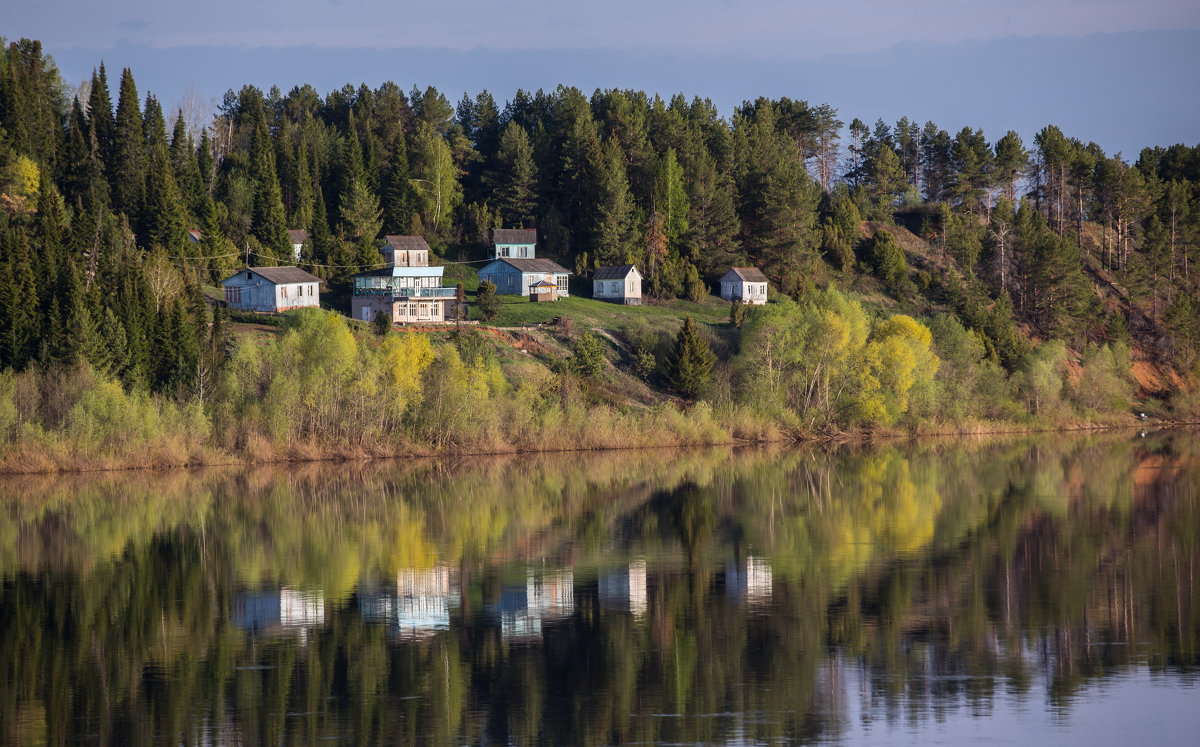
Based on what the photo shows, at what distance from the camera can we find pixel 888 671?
2698 cm

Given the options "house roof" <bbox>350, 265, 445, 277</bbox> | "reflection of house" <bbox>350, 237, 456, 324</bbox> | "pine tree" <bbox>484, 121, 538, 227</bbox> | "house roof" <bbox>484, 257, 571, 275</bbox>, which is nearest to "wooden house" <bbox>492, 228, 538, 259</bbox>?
"house roof" <bbox>484, 257, 571, 275</bbox>

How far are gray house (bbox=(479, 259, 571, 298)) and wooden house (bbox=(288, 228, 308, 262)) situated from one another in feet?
56.4

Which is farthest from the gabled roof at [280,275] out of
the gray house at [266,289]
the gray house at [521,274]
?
the gray house at [521,274]

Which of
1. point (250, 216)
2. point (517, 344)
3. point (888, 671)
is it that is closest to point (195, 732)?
point (888, 671)

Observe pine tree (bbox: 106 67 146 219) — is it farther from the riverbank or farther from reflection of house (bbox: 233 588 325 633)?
reflection of house (bbox: 233 588 325 633)

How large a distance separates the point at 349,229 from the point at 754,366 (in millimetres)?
56356

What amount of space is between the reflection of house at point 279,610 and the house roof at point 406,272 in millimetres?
75387

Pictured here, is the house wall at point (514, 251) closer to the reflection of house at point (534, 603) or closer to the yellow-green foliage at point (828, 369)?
the yellow-green foliage at point (828, 369)

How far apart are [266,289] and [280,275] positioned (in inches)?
69.8

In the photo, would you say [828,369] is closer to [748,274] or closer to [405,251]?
[748,274]

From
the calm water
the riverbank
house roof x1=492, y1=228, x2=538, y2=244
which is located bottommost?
the calm water

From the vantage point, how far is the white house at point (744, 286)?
12306 cm

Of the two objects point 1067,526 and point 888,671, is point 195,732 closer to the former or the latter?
point 888,671

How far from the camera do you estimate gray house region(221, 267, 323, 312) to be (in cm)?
10231
